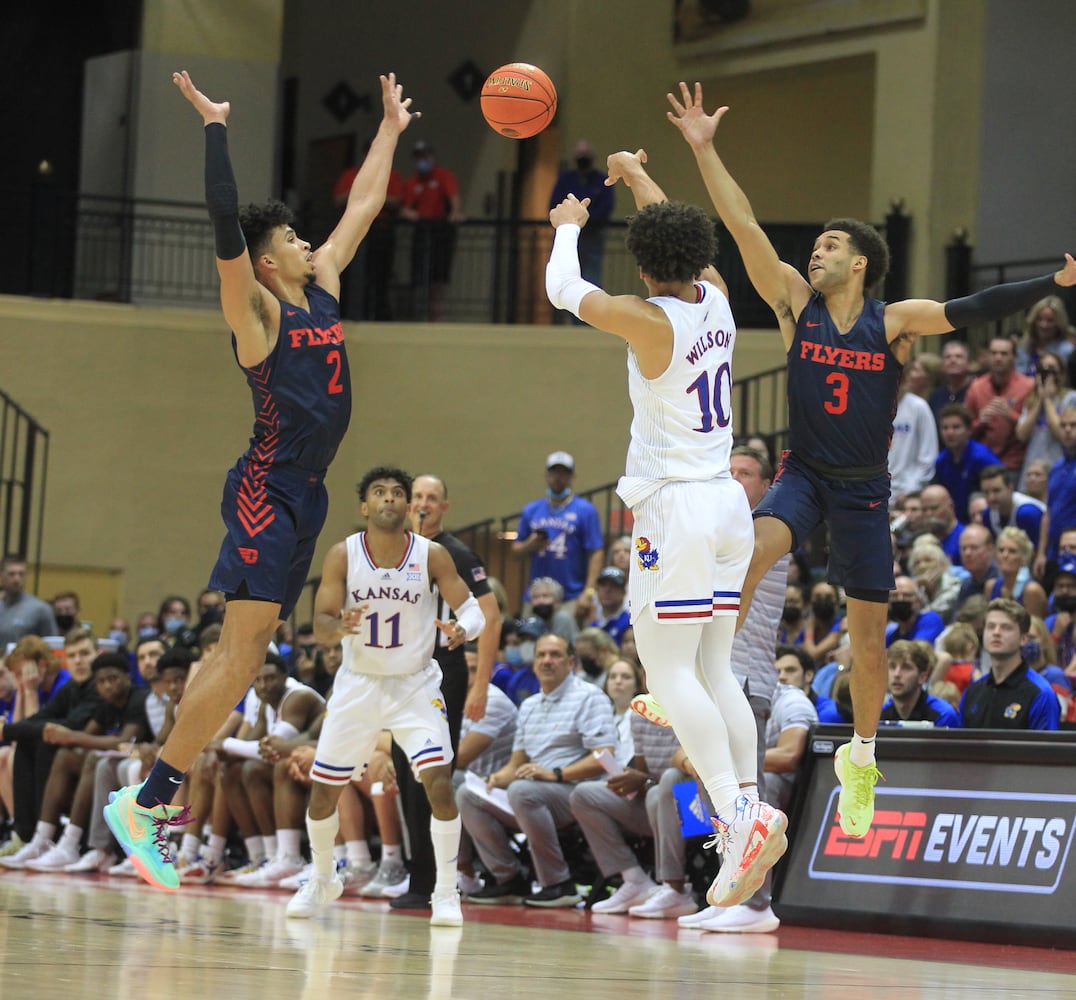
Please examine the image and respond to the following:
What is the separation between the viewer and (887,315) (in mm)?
6930

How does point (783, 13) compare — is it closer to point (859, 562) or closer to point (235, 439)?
point (235, 439)

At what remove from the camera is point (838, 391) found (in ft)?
22.5

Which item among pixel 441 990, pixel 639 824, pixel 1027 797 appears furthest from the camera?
pixel 639 824

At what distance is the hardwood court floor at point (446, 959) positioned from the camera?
16.2 ft

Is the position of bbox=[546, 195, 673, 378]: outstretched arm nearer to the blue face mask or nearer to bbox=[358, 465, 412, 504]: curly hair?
bbox=[358, 465, 412, 504]: curly hair

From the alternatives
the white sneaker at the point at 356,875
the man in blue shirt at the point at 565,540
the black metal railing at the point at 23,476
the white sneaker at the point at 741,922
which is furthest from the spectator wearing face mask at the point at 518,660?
the black metal railing at the point at 23,476

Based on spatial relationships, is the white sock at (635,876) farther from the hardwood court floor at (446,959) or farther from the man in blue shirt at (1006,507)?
the man in blue shirt at (1006,507)

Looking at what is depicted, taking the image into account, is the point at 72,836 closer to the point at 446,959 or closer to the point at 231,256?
the point at 446,959

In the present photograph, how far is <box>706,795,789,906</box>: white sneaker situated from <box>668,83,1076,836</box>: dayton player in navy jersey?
97cm

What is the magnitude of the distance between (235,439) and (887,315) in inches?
488

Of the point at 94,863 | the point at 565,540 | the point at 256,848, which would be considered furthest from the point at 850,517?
the point at 565,540

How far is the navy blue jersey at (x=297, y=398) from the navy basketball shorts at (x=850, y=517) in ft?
5.60

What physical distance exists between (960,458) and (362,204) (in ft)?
23.7

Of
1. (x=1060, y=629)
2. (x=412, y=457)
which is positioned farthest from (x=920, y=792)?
(x=412, y=457)
